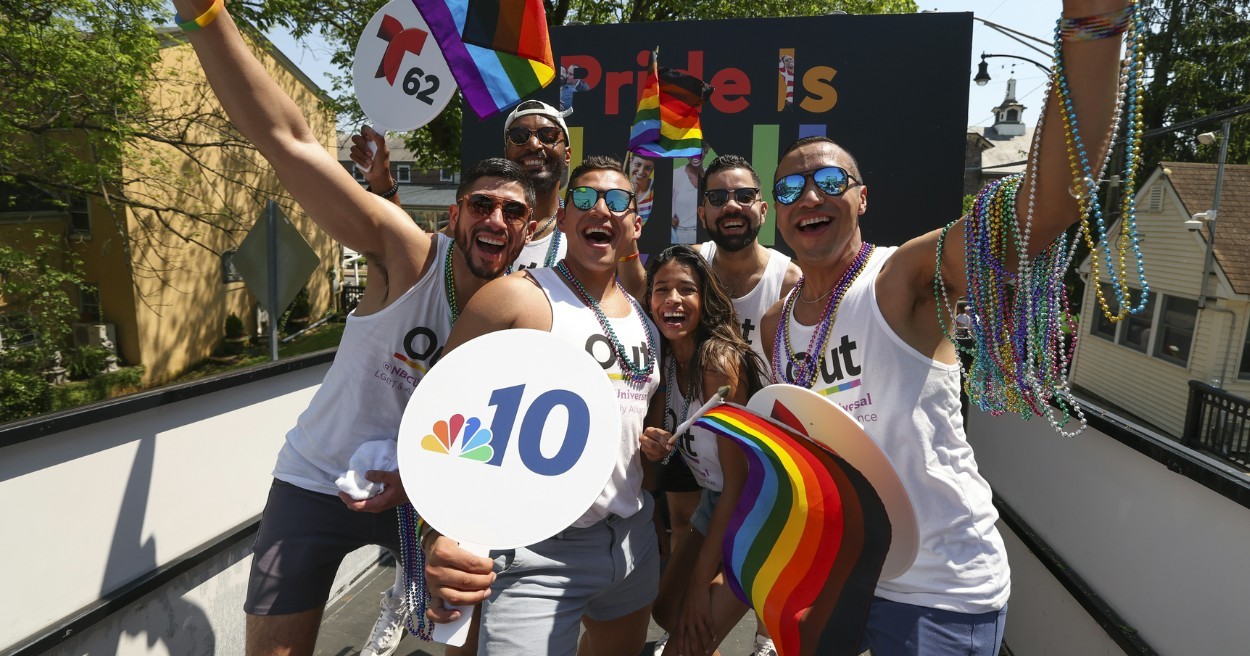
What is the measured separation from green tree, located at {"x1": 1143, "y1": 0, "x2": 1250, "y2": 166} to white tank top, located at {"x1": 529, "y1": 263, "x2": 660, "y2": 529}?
22461 millimetres

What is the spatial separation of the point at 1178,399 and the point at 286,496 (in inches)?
662

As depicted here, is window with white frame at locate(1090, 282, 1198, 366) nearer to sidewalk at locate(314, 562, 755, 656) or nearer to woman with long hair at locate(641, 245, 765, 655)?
sidewalk at locate(314, 562, 755, 656)

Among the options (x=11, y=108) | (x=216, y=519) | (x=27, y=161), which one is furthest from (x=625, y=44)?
(x=27, y=161)

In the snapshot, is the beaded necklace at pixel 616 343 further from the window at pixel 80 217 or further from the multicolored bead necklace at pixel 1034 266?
the window at pixel 80 217

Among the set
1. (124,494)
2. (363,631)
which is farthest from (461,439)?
(363,631)

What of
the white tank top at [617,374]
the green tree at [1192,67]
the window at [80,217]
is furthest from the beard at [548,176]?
the green tree at [1192,67]

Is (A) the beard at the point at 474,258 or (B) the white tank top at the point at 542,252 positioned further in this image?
(B) the white tank top at the point at 542,252

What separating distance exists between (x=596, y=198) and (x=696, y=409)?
Answer: 2.58 ft

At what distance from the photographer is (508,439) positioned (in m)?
1.80

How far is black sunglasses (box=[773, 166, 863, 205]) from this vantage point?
214cm

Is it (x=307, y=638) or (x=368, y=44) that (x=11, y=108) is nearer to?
(x=368, y=44)

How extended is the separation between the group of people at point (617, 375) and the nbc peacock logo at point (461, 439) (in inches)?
10.5

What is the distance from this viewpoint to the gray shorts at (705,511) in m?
2.74

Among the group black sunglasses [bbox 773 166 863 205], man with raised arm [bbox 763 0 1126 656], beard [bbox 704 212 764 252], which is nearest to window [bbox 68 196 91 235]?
beard [bbox 704 212 764 252]
